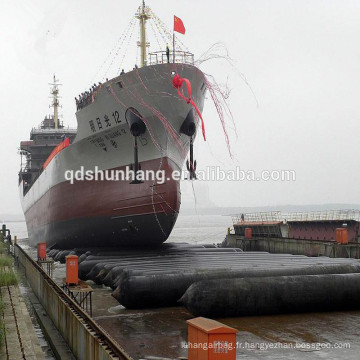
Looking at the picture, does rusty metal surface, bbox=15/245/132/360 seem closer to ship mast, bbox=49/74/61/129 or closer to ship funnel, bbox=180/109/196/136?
ship funnel, bbox=180/109/196/136

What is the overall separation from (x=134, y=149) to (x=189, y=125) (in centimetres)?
314

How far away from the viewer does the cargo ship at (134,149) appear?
21.7 metres

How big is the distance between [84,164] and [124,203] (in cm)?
430

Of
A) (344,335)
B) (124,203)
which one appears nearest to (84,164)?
(124,203)

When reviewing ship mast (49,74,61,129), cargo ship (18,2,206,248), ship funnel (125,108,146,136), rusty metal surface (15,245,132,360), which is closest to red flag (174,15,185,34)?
cargo ship (18,2,206,248)

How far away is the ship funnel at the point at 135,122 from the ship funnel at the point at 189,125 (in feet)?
6.85

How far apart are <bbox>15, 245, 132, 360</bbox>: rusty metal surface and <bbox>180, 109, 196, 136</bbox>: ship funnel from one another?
1179 cm

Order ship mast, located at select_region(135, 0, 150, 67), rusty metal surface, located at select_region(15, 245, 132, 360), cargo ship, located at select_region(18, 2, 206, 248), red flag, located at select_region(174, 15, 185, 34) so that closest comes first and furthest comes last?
rusty metal surface, located at select_region(15, 245, 132, 360) → red flag, located at select_region(174, 15, 185, 34) → cargo ship, located at select_region(18, 2, 206, 248) → ship mast, located at select_region(135, 0, 150, 67)

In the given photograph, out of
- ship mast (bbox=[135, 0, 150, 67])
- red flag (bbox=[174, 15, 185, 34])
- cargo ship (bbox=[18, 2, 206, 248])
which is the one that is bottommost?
cargo ship (bbox=[18, 2, 206, 248])

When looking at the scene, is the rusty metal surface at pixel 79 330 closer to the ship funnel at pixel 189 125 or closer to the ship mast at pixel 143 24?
the ship funnel at pixel 189 125

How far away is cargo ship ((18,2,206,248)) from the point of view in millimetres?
21672

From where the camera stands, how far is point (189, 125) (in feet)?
74.8

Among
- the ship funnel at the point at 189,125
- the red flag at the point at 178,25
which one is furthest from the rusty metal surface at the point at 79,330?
the ship funnel at the point at 189,125

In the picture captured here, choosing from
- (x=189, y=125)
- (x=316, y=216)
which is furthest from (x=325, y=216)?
(x=189, y=125)
